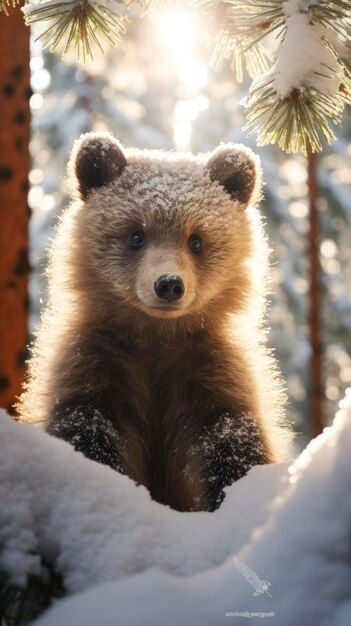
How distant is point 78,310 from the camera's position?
331 centimetres

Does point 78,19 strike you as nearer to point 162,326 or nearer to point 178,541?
point 162,326

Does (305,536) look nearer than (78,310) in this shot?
Yes

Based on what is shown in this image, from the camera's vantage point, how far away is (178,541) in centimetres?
147

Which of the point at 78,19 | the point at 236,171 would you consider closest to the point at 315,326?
the point at 236,171

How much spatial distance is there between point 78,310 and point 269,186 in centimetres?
761

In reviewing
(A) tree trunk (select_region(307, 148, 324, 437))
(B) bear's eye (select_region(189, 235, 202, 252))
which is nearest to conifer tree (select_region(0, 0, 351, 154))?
(B) bear's eye (select_region(189, 235, 202, 252))

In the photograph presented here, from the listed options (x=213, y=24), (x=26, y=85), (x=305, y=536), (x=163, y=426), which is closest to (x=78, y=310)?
(x=163, y=426)

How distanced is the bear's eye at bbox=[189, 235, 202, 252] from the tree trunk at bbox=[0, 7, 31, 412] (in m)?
1.50

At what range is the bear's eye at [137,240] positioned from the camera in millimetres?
3340

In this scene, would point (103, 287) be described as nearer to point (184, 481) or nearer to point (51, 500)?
point (184, 481)

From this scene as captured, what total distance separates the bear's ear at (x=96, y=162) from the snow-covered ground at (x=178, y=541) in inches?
83.3

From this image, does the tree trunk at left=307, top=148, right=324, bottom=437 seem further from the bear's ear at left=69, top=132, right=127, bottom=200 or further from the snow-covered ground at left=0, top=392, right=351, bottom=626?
the snow-covered ground at left=0, top=392, right=351, bottom=626

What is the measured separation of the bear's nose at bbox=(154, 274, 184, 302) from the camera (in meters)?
2.93

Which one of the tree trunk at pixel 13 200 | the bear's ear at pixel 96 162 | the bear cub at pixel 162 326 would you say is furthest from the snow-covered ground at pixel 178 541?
the tree trunk at pixel 13 200
